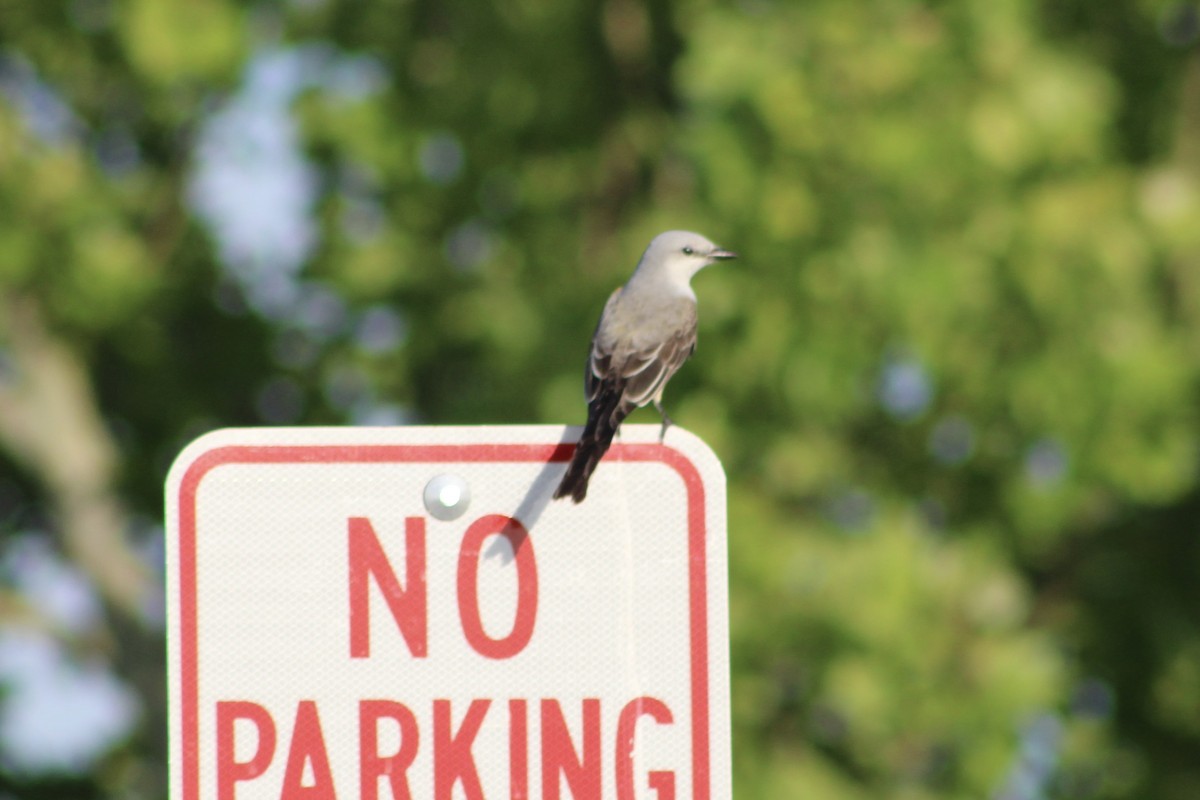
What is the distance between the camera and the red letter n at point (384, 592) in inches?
122

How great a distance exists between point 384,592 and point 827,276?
232 inches

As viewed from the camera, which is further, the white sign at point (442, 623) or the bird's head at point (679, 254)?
the bird's head at point (679, 254)

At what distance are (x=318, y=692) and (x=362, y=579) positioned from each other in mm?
220

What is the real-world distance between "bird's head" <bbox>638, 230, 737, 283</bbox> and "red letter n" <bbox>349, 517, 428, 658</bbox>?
2208mm

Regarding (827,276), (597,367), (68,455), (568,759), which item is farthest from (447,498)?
(68,455)

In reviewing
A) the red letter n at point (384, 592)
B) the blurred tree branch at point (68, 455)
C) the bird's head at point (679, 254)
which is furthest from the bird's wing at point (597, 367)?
the blurred tree branch at point (68, 455)

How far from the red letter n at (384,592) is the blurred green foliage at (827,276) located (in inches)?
209

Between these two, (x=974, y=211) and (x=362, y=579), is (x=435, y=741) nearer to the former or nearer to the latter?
(x=362, y=579)

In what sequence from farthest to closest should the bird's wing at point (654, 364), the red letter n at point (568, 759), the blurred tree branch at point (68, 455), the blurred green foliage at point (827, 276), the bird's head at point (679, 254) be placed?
the blurred tree branch at point (68, 455), the blurred green foliage at point (827, 276), the bird's head at point (679, 254), the bird's wing at point (654, 364), the red letter n at point (568, 759)

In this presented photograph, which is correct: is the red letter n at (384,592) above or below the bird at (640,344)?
below

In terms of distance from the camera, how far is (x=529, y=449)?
313 cm

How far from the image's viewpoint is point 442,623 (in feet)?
10.2

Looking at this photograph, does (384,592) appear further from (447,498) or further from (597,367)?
(597,367)

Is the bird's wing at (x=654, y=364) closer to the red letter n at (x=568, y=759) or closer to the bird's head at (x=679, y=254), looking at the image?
the bird's head at (x=679, y=254)
